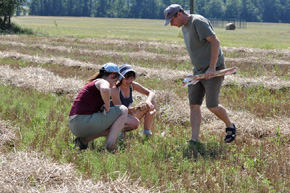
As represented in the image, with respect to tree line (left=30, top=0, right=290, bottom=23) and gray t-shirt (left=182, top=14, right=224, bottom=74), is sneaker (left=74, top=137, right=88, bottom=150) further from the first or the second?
tree line (left=30, top=0, right=290, bottom=23)

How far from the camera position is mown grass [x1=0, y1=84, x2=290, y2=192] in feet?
14.3

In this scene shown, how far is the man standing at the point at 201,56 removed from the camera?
5.40 metres

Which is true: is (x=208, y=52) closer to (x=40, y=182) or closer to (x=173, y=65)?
(x=40, y=182)

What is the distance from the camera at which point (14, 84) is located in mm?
9883

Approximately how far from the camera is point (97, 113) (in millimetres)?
5371

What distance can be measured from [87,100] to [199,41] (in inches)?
68.9

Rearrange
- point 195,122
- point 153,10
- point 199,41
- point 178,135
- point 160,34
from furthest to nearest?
1. point 153,10
2. point 160,34
3. point 178,135
4. point 195,122
5. point 199,41

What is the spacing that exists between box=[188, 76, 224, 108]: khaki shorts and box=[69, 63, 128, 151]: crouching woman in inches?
43.6

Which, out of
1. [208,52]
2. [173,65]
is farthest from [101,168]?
[173,65]

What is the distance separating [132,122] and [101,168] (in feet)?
4.51

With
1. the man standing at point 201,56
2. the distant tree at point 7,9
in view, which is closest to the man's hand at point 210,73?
the man standing at point 201,56

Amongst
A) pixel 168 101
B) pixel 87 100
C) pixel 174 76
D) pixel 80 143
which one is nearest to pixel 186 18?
pixel 87 100

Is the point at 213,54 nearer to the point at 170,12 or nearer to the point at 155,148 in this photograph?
the point at 170,12

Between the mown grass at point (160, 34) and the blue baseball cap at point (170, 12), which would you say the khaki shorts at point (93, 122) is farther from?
the mown grass at point (160, 34)
